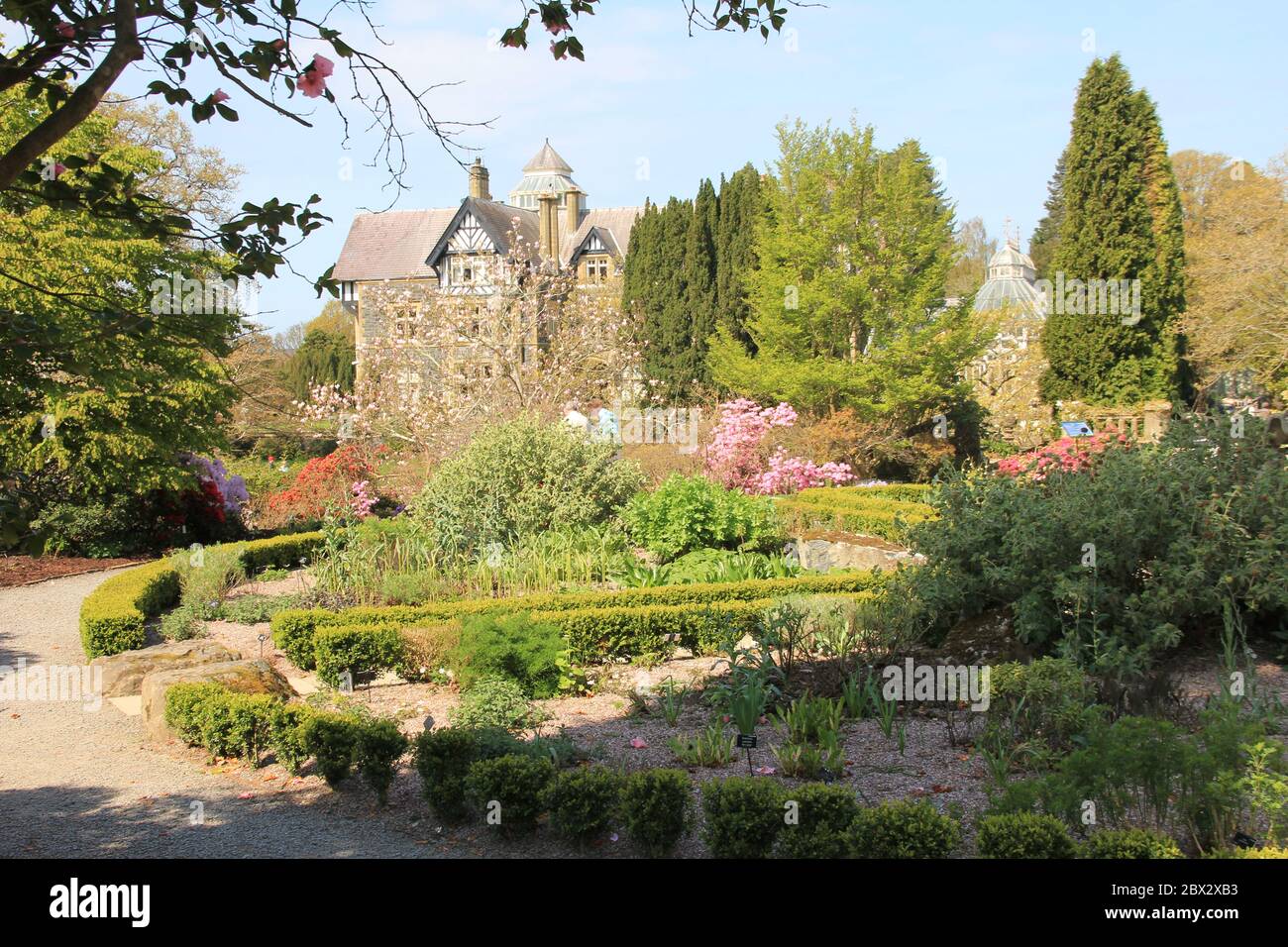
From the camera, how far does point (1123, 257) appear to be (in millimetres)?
19734

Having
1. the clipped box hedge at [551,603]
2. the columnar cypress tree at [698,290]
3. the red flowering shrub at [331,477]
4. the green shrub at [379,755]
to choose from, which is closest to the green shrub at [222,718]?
the green shrub at [379,755]

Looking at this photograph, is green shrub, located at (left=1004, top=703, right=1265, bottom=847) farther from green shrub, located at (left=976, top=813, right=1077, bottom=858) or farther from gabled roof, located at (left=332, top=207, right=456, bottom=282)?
gabled roof, located at (left=332, top=207, right=456, bottom=282)

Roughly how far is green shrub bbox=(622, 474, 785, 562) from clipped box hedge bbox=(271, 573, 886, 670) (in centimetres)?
174

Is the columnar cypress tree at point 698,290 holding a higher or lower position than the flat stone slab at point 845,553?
higher

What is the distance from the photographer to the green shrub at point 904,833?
389cm

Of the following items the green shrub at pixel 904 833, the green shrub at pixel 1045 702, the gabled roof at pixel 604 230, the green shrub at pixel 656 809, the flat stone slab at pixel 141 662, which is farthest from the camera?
the gabled roof at pixel 604 230

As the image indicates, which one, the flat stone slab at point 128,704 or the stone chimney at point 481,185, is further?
the stone chimney at point 481,185

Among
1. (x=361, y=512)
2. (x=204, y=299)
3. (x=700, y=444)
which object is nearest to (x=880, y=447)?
(x=700, y=444)

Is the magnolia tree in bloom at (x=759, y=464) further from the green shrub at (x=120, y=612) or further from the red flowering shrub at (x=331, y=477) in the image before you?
the green shrub at (x=120, y=612)

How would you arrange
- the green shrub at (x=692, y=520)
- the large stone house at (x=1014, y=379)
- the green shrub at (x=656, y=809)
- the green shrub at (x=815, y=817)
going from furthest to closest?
the large stone house at (x=1014, y=379) < the green shrub at (x=692, y=520) < the green shrub at (x=656, y=809) < the green shrub at (x=815, y=817)

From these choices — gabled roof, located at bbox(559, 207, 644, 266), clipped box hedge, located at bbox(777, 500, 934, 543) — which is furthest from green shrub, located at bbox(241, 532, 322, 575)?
gabled roof, located at bbox(559, 207, 644, 266)

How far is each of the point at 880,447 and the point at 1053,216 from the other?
1507 inches

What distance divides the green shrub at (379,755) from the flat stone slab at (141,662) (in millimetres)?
2721

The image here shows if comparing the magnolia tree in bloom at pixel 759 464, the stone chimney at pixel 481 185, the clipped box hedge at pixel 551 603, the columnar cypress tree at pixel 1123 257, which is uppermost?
the stone chimney at pixel 481 185
